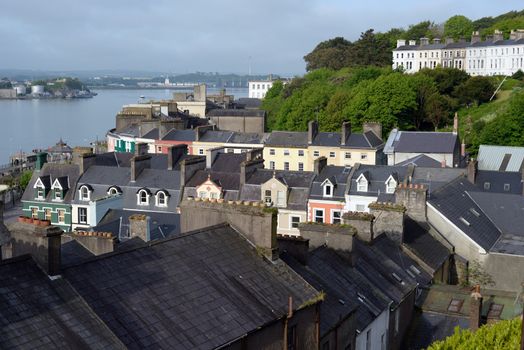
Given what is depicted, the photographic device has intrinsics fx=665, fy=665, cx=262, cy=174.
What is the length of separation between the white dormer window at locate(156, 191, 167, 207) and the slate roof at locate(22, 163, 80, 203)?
5.82 m

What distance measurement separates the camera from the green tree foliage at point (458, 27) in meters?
129

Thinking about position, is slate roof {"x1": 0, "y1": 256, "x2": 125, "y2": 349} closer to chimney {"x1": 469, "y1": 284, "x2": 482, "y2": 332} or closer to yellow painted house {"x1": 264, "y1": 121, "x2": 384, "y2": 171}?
chimney {"x1": 469, "y1": 284, "x2": 482, "y2": 332}

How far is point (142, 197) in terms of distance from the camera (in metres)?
42.7

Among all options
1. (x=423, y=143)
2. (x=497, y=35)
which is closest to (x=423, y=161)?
(x=423, y=143)

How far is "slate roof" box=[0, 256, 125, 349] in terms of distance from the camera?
10.9 meters

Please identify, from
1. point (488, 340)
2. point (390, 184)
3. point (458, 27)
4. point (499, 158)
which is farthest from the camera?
point (458, 27)

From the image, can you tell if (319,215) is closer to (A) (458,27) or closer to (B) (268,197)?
(B) (268,197)

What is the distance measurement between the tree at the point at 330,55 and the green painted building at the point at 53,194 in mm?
79203

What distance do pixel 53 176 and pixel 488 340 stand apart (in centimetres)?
3657

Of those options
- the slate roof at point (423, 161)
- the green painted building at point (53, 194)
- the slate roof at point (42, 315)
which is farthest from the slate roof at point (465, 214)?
the green painted building at point (53, 194)

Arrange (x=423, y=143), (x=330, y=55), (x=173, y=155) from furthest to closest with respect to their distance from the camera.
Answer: (x=330, y=55) → (x=423, y=143) → (x=173, y=155)

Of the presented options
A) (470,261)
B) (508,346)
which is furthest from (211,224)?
(470,261)


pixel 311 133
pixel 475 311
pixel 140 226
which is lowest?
pixel 475 311

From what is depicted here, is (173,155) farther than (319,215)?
Yes
